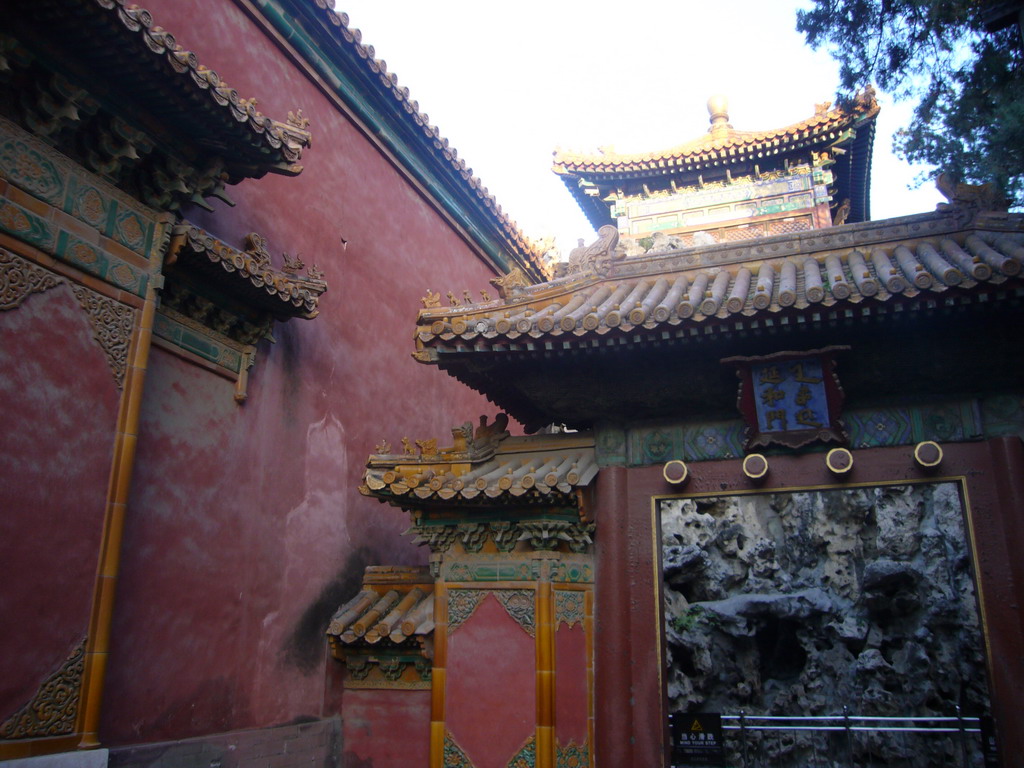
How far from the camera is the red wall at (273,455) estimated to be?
615cm

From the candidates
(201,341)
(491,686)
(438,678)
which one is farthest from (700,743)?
(201,341)

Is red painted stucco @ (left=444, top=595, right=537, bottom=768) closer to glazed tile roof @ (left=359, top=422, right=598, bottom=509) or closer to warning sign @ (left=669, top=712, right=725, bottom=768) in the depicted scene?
glazed tile roof @ (left=359, top=422, right=598, bottom=509)

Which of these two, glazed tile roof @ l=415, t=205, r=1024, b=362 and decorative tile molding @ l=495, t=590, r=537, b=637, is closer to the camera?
glazed tile roof @ l=415, t=205, r=1024, b=362

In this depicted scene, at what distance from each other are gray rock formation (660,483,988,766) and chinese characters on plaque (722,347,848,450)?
854 cm

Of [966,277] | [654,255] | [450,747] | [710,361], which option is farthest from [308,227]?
[966,277]

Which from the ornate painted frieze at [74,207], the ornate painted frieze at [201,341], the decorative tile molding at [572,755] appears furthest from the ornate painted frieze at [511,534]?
the ornate painted frieze at [74,207]

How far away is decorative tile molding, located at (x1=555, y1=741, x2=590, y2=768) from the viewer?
6.11 m

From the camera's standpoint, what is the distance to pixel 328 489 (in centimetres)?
845

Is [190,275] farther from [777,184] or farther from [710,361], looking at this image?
[777,184]

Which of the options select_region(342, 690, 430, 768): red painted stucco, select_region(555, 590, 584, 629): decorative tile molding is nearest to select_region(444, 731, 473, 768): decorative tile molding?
select_region(342, 690, 430, 768): red painted stucco

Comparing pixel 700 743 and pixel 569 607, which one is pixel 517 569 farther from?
pixel 700 743

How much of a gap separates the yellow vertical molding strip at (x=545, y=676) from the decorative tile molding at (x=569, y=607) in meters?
0.07

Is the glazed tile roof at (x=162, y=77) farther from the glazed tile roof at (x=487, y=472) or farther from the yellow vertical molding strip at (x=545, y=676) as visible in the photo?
the yellow vertical molding strip at (x=545, y=676)

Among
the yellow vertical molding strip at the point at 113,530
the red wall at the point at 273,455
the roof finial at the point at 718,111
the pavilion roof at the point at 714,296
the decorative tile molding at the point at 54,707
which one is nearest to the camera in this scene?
the decorative tile molding at the point at 54,707
